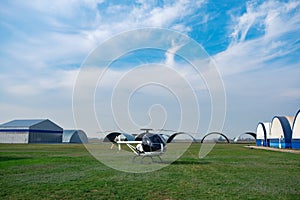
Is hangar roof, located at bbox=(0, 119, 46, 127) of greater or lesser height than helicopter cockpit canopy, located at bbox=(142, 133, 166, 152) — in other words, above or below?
above

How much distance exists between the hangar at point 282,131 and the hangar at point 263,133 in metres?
5.84

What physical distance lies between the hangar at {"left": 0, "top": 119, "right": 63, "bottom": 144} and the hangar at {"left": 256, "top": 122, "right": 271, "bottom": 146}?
214ft

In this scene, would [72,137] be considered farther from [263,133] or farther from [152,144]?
[152,144]

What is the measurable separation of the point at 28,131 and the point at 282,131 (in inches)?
2788

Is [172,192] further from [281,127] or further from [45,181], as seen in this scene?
[281,127]

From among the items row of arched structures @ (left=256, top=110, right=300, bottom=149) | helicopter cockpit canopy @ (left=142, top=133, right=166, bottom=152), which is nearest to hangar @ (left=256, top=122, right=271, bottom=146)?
row of arched structures @ (left=256, top=110, right=300, bottom=149)

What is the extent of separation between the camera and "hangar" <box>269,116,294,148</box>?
5631 centimetres

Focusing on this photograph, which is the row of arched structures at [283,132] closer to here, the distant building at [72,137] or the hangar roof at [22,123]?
the distant building at [72,137]

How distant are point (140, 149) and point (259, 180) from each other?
11.7 m

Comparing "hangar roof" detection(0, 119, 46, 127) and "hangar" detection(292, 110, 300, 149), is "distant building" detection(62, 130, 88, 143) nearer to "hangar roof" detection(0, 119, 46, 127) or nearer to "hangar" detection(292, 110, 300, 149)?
"hangar roof" detection(0, 119, 46, 127)

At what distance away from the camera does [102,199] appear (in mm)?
10578

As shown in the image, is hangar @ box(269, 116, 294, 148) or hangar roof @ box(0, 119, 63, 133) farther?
hangar roof @ box(0, 119, 63, 133)

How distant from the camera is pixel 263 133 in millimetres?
73500

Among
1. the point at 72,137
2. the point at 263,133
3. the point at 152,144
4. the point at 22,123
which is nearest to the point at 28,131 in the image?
the point at 22,123
